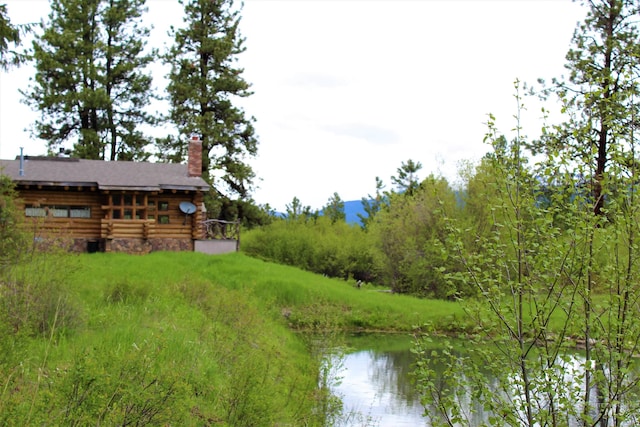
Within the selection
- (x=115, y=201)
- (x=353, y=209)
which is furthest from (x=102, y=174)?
(x=353, y=209)

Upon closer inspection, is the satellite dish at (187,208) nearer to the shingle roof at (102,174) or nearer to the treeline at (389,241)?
the shingle roof at (102,174)

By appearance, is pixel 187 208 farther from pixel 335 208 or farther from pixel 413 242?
pixel 335 208

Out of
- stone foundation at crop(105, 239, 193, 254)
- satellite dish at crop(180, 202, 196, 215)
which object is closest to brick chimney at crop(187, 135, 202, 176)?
satellite dish at crop(180, 202, 196, 215)

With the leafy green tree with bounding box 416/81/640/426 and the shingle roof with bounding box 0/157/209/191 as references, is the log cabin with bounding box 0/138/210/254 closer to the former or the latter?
the shingle roof with bounding box 0/157/209/191

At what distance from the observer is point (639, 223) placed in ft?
19.1

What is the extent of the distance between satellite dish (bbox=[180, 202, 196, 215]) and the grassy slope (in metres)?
7.02

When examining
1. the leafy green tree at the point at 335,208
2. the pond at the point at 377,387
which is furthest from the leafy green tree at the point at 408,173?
the pond at the point at 377,387

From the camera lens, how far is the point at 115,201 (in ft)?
98.4

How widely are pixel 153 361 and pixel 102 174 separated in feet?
80.3

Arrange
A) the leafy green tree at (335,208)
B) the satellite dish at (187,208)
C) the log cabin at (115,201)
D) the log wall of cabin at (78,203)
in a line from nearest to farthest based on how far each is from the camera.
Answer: the log cabin at (115,201) < the log wall of cabin at (78,203) < the satellite dish at (187,208) < the leafy green tree at (335,208)

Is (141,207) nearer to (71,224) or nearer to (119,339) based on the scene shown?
(71,224)

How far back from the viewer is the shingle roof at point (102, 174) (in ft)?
94.0

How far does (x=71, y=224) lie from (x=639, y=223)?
2651 cm

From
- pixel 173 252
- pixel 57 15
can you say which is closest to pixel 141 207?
pixel 173 252
